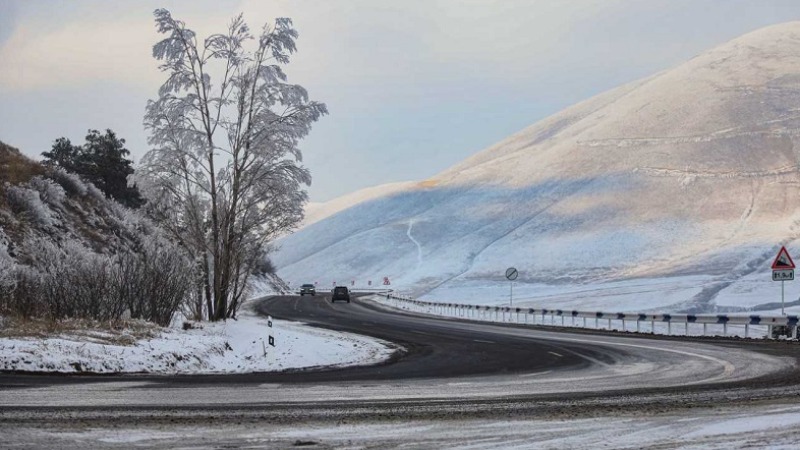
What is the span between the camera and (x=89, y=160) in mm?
66812

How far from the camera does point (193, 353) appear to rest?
2164 centimetres

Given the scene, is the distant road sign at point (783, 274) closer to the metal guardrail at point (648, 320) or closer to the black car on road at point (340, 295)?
the metal guardrail at point (648, 320)

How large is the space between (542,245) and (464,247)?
14.8 meters

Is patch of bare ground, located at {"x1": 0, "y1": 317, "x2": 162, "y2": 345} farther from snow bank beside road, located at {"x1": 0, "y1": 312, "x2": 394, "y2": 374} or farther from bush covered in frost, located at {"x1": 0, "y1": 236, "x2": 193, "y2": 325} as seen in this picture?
bush covered in frost, located at {"x1": 0, "y1": 236, "x2": 193, "y2": 325}

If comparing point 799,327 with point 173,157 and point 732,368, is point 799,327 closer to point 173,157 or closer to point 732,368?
point 732,368

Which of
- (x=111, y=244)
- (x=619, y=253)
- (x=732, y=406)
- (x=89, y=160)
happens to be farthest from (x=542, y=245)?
(x=732, y=406)

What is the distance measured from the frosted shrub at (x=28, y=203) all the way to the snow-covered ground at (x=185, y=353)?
14.5 m

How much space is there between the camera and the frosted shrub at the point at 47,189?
44.6 metres

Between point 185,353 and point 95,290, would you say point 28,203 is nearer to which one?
point 95,290

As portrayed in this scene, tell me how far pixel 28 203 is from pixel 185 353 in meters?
23.0

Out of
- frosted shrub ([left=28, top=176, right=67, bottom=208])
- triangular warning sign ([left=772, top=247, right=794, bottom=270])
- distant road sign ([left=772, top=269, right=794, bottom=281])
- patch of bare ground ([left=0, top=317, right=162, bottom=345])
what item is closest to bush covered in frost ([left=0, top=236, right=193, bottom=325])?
patch of bare ground ([left=0, top=317, right=162, bottom=345])

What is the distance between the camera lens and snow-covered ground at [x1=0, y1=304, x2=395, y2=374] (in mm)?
18172

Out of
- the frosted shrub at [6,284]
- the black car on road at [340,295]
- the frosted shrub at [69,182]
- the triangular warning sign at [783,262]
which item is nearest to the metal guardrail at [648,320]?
the triangular warning sign at [783,262]

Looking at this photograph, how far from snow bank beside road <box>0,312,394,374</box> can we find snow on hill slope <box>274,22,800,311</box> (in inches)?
2120
